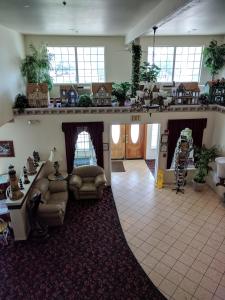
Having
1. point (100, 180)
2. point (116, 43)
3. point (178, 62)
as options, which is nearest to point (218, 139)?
point (100, 180)

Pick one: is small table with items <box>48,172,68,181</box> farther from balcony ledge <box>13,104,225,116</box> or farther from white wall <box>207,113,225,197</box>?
white wall <box>207,113,225,197</box>

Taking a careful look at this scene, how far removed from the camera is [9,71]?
7016mm

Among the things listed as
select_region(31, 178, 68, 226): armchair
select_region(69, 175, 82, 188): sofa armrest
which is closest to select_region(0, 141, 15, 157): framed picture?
select_region(31, 178, 68, 226): armchair

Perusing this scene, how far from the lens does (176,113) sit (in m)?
7.70

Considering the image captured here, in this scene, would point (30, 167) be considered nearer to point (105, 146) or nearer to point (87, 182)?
point (87, 182)

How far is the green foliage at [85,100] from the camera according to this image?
7.27 metres

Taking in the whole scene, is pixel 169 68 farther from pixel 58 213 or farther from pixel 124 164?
pixel 58 213

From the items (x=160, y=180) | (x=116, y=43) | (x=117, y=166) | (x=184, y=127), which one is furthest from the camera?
(x=117, y=166)

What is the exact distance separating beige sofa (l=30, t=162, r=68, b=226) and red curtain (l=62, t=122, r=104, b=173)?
2.75 ft

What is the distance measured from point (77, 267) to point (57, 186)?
2727 millimetres

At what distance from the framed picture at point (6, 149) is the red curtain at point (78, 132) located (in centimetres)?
180

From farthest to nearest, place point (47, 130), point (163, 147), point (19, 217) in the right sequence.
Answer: point (163, 147) < point (47, 130) < point (19, 217)

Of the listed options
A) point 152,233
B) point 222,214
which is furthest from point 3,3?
point 222,214

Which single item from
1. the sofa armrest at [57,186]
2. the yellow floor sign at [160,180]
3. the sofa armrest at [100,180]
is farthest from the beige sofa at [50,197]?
the yellow floor sign at [160,180]
